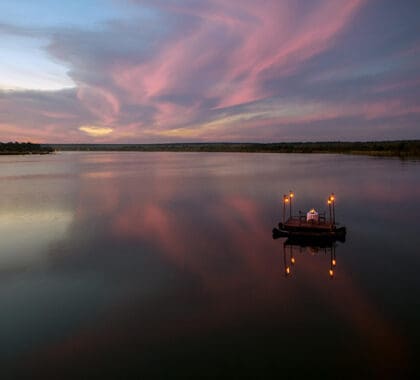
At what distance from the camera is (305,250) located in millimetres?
20859

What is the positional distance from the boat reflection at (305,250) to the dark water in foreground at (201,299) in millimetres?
204

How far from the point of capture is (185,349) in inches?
430

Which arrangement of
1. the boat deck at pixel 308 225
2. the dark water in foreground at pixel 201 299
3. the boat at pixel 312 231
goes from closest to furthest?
1. the dark water in foreground at pixel 201 299
2. the boat at pixel 312 231
3. the boat deck at pixel 308 225

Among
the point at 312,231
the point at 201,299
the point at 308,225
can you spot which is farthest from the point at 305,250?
the point at 201,299

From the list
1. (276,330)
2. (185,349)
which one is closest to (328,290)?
(276,330)

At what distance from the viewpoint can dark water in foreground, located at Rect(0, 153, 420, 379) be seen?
10.4 m

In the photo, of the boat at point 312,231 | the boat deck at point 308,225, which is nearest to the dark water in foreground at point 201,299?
the boat at point 312,231

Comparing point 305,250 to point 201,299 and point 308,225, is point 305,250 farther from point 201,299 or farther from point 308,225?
point 201,299

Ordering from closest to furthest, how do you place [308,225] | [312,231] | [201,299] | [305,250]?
[201,299] → [305,250] → [312,231] → [308,225]

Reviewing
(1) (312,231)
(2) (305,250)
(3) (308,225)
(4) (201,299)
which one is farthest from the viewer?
(3) (308,225)

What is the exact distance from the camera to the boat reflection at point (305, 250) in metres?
18.3

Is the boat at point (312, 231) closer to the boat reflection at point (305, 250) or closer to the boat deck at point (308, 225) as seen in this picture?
the boat deck at point (308, 225)

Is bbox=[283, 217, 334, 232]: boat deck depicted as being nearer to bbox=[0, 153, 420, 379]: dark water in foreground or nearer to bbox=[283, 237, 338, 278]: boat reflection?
bbox=[283, 237, 338, 278]: boat reflection

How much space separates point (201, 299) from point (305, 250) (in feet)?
29.3
